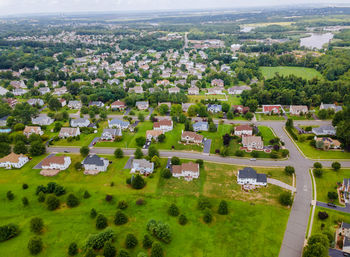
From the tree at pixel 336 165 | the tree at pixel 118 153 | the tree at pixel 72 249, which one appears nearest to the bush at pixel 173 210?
the tree at pixel 72 249

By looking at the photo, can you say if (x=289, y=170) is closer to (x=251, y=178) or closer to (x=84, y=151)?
(x=251, y=178)

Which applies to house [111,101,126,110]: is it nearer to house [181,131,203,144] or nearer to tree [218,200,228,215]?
house [181,131,203,144]

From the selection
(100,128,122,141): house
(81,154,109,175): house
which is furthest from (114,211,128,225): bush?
(100,128,122,141): house

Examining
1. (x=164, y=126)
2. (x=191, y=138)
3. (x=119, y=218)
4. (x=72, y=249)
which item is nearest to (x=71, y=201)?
(x=119, y=218)

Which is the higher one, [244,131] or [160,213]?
[244,131]

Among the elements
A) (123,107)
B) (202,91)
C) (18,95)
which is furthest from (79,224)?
(18,95)

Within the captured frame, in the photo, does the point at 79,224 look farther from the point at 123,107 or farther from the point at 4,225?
the point at 123,107
